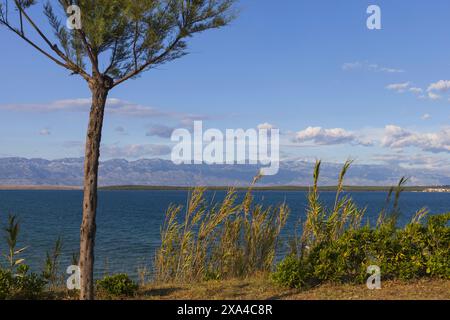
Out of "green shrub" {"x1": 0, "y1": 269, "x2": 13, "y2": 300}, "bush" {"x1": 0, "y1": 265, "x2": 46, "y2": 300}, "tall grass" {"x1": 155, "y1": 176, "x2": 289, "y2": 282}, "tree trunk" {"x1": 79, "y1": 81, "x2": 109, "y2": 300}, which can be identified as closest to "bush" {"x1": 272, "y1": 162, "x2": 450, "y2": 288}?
"tall grass" {"x1": 155, "y1": 176, "x2": 289, "y2": 282}

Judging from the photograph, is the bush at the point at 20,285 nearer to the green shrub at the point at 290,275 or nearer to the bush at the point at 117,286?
the bush at the point at 117,286

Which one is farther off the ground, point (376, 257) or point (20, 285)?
point (376, 257)

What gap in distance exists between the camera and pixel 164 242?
38.0 feet

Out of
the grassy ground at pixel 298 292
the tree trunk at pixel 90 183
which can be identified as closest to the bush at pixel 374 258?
the grassy ground at pixel 298 292

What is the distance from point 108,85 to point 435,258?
7.18 metres

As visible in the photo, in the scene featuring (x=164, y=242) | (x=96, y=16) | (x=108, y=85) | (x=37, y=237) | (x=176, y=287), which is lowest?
(x=37, y=237)

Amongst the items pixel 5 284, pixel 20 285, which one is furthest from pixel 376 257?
pixel 5 284

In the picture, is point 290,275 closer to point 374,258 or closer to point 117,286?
point 374,258

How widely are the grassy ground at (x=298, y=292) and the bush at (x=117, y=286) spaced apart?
249 millimetres

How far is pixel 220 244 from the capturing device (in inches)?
461

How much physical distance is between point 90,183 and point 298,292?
4347mm
